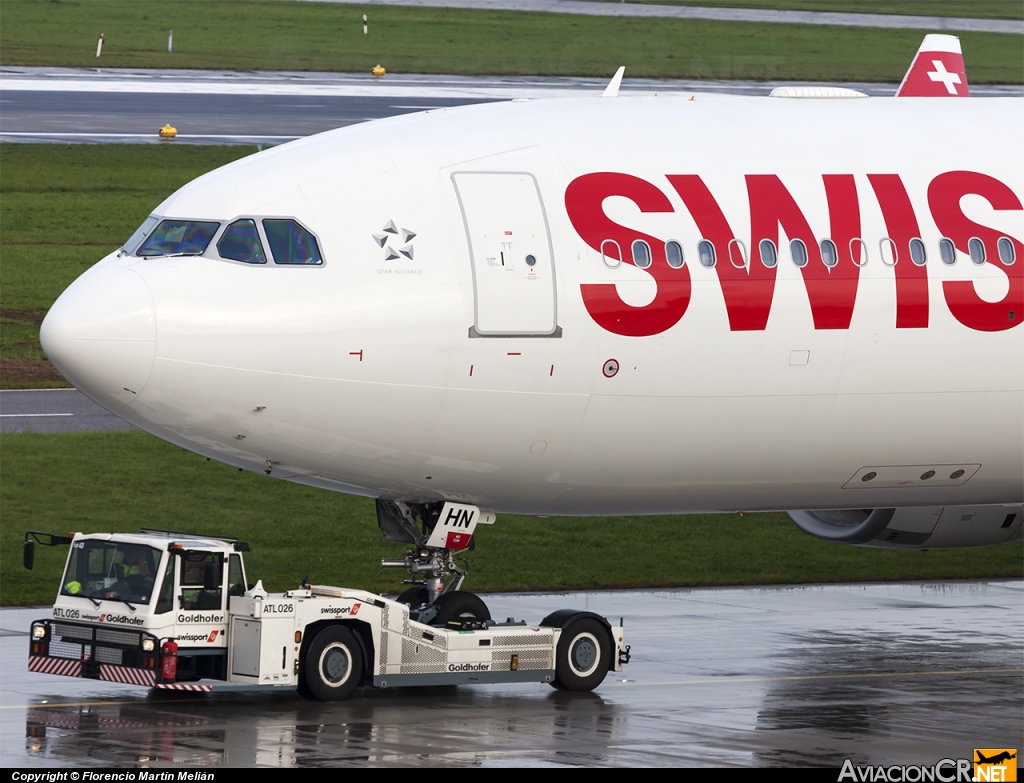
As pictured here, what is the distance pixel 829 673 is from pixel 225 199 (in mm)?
11605

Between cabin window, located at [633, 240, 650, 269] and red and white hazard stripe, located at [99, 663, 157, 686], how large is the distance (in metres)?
7.92

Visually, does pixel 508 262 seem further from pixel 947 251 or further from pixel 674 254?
pixel 947 251

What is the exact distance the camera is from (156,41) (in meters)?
87.2

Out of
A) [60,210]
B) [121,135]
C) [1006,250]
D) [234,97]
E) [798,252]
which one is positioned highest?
[234,97]

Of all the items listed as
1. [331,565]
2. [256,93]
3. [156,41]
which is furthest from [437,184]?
[156,41]

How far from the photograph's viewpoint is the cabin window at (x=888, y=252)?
80.2 feet

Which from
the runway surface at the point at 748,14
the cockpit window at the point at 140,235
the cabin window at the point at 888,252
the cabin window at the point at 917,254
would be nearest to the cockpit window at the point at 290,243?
the cockpit window at the point at 140,235

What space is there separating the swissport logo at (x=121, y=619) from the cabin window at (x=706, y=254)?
8.48 meters

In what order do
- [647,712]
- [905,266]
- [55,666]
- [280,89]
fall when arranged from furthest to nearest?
[280,89]
[905,266]
[647,712]
[55,666]

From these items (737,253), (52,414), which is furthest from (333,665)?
(52,414)

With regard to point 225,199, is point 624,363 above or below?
below

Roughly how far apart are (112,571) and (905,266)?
1120 cm

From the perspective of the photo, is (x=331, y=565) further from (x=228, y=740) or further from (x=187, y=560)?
(x=228, y=740)

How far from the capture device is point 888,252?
24469 millimetres
